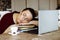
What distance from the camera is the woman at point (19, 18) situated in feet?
5.50

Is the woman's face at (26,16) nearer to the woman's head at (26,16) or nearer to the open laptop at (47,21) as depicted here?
the woman's head at (26,16)

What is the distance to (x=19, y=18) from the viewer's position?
1776mm

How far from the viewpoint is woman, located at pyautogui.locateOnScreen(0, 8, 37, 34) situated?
1.68 meters

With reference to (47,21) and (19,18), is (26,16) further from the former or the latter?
(47,21)

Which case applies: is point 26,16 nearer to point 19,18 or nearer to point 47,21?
point 19,18

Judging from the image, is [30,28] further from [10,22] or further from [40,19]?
[10,22]

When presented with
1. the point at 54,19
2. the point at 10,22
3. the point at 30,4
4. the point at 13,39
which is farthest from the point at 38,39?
the point at 30,4

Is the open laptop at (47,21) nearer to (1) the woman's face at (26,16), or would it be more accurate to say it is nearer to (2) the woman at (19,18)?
(2) the woman at (19,18)

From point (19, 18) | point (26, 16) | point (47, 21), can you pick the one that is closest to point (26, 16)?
point (26, 16)

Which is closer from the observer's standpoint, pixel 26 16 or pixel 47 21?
pixel 47 21

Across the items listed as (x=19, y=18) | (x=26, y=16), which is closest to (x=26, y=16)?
(x=26, y=16)

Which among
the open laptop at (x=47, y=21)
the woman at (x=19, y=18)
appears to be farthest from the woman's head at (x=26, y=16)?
the open laptop at (x=47, y=21)

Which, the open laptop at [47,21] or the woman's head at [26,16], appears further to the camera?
the woman's head at [26,16]

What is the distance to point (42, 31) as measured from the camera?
1.29m
